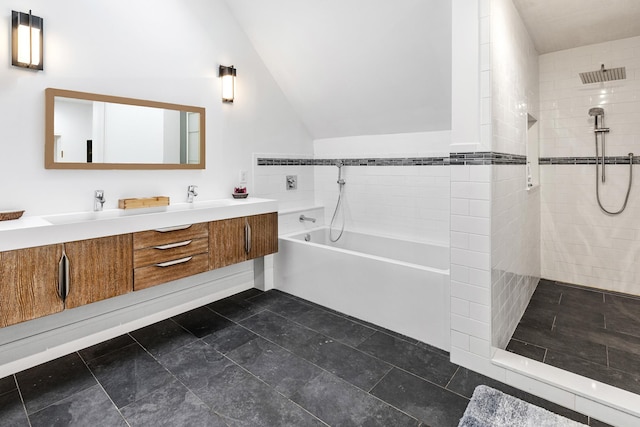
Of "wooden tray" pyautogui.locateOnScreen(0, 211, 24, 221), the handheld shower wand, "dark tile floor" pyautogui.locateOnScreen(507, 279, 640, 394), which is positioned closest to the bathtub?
"dark tile floor" pyautogui.locateOnScreen(507, 279, 640, 394)

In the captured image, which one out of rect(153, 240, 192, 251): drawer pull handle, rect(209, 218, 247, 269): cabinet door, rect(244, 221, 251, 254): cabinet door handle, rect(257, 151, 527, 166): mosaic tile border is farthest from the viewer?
rect(244, 221, 251, 254): cabinet door handle

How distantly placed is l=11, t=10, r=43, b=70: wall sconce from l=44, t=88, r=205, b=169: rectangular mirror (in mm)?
194

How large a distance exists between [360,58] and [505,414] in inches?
110

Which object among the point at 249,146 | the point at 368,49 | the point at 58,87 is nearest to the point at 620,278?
the point at 368,49

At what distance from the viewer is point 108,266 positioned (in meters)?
2.18

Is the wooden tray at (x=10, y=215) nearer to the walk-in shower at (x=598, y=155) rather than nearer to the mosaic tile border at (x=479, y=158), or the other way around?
the mosaic tile border at (x=479, y=158)

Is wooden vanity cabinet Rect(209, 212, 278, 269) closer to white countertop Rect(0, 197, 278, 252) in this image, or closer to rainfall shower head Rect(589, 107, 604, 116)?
white countertop Rect(0, 197, 278, 252)

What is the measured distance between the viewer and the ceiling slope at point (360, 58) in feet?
8.80

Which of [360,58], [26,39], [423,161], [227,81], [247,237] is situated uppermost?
A: [360,58]

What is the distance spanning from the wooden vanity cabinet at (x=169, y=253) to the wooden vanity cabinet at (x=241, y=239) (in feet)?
0.27

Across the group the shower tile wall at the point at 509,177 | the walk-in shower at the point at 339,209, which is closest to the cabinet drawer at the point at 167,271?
the walk-in shower at the point at 339,209

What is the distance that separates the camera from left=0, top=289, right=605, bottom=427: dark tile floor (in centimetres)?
178

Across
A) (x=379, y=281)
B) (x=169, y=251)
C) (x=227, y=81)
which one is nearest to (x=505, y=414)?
(x=379, y=281)

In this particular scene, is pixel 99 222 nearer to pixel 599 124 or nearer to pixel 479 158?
pixel 479 158
